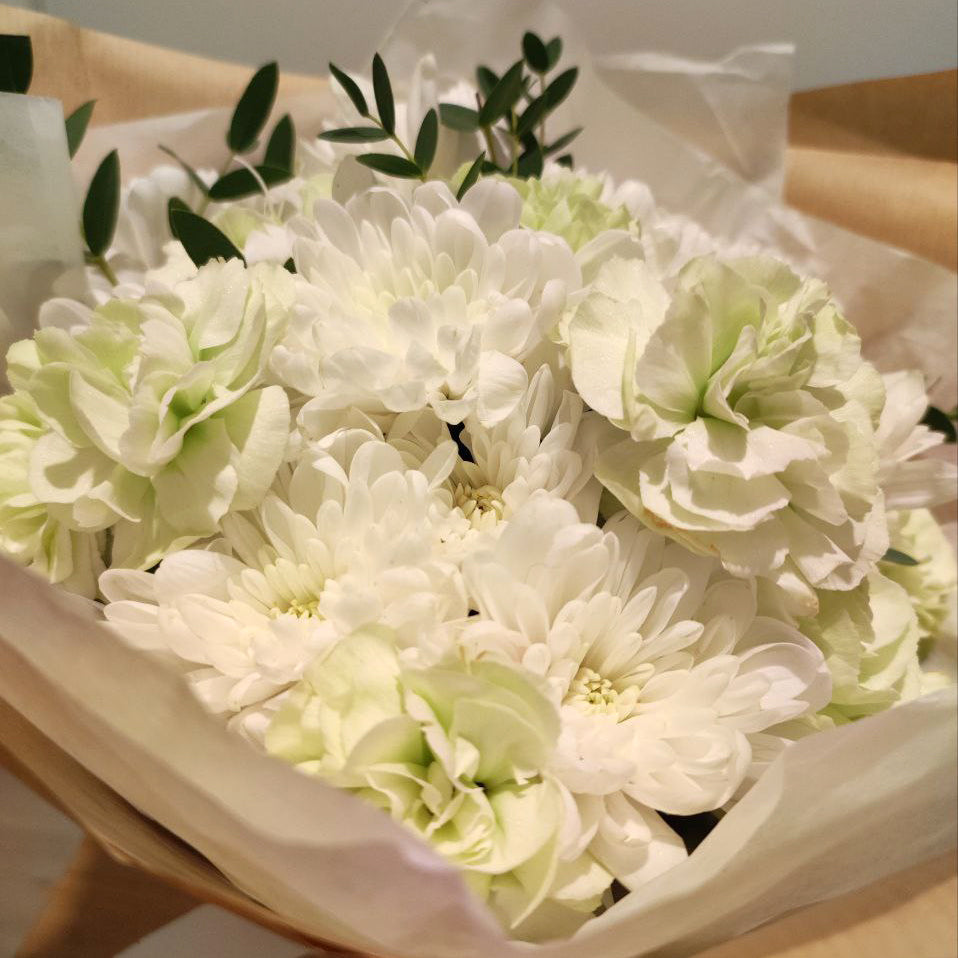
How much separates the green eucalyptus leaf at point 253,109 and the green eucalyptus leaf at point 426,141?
128 millimetres

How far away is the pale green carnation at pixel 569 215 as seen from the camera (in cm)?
42

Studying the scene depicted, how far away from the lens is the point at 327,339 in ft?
1.13

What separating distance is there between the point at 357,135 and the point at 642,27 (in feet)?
1.29

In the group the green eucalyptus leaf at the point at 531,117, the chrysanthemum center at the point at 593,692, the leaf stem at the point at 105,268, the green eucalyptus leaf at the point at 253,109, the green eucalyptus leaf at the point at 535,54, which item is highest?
the green eucalyptus leaf at the point at 535,54

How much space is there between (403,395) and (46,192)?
0.24 meters

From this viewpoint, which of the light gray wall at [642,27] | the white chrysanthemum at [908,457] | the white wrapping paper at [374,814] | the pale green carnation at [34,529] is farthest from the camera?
the light gray wall at [642,27]

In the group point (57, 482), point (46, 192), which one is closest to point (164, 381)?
point (57, 482)

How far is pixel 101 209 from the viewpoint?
1.58 feet

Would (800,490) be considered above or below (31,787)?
above

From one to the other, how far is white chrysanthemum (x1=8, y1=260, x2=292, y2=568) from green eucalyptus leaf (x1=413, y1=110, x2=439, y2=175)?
15cm

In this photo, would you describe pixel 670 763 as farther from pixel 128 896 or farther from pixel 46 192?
pixel 46 192

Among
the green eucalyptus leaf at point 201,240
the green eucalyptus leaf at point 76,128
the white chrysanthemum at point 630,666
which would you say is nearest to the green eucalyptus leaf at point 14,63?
the green eucalyptus leaf at point 76,128

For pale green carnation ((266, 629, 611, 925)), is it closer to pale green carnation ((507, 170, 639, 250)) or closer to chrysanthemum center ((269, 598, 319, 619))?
chrysanthemum center ((269, 598, 319, 619))

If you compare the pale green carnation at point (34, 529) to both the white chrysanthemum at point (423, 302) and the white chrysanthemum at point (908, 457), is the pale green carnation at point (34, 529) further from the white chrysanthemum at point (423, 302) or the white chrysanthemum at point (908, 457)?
the white chrysanthemum at point (908, 457)
